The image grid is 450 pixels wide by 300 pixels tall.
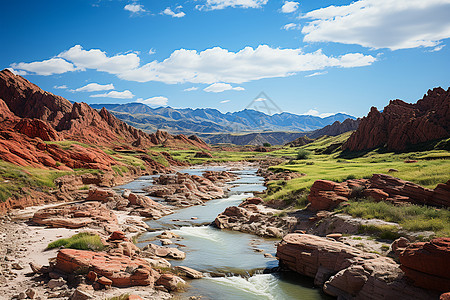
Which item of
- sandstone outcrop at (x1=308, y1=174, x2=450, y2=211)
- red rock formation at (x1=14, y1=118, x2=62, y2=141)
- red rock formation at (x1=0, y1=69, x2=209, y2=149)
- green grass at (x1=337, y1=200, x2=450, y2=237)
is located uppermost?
red rock formation at (x1=0, y1=69, x2=209, y2=149)

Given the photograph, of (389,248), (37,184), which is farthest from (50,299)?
(37,184)

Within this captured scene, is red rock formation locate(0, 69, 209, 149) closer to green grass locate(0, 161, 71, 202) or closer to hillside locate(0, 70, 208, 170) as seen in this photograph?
hillside locate(0, 70, 208, 170)

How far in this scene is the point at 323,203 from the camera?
28.2m

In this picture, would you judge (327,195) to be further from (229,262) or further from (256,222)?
(229,262)

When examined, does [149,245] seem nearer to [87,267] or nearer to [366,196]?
[87,267]

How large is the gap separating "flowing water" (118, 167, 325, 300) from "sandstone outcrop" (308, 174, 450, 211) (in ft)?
22.2

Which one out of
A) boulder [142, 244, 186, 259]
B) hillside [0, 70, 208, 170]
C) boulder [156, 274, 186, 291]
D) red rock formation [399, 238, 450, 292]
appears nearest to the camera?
red rock formation [399, 238, 450, 292]

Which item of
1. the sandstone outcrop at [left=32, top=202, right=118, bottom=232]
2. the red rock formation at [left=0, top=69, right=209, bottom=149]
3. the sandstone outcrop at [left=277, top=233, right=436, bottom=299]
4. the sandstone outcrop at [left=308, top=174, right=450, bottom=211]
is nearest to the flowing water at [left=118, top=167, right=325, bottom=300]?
the sandstone outcrop at [left=277, top=233, right=436, bottom=299]

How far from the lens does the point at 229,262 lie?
20.3m

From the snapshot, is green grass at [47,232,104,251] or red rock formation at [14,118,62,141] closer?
green grass at [47,232,104,251]

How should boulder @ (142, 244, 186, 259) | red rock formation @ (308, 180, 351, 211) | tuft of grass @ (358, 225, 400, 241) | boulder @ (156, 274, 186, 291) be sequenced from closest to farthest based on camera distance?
1. boulder @ (156, 274, 186, 291)
2. tuft of grass @ (358, 225, 400, 241)
3. boulder @ (142, 244, 186, 259)
4. red rock formation @ (308, 180, 351, 211)

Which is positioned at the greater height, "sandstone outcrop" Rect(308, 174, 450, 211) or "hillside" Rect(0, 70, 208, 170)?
"hillside" Rect(0, 70, 208, 170)

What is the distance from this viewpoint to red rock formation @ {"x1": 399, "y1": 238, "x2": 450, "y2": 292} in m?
11.9

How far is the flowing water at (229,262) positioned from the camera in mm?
15867
